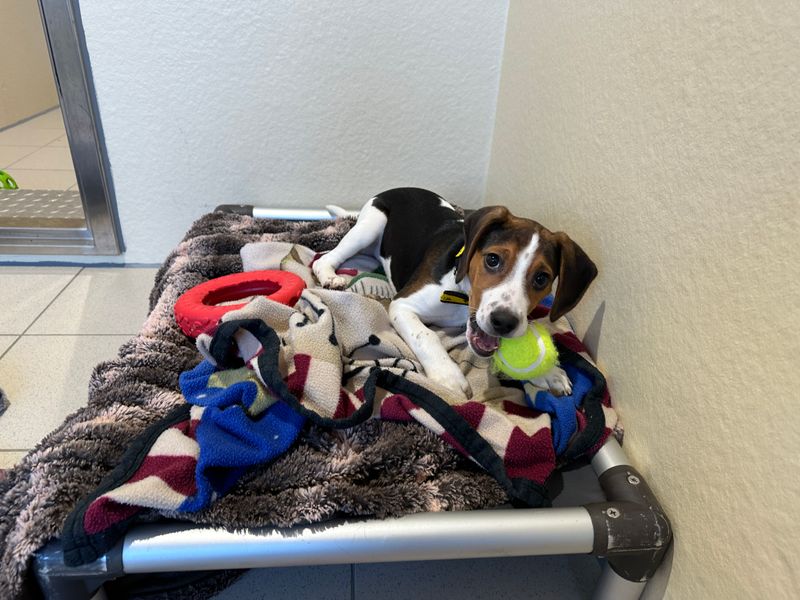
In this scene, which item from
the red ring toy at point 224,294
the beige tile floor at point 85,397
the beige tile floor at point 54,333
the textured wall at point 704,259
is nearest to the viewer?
the textured wall at point 704,259

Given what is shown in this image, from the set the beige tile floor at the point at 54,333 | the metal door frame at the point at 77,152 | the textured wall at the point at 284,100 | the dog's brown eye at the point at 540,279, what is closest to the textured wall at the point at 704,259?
the dog's brown eye at the point at 540,279

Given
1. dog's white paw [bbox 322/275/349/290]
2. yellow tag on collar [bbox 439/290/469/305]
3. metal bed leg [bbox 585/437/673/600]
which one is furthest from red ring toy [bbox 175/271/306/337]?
metal bed leg [bbox 585/437/673/600]

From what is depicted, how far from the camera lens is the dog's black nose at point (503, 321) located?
1267 mm

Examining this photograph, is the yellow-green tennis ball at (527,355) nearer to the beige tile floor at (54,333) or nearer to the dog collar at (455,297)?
the dog collar at (455,297)

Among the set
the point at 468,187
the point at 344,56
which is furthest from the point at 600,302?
the point at 344,56

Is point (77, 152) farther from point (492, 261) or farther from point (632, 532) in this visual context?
point (632, 532)

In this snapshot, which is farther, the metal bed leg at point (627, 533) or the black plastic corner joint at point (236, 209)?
the black plastic corner joint at point (236, 209)

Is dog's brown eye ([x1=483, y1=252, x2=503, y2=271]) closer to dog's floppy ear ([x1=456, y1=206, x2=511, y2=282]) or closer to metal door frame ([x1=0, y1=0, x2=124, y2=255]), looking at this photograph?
dog's floppy ear ([x1=456, y1=206, x2=511, y2=282])

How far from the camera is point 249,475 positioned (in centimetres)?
108

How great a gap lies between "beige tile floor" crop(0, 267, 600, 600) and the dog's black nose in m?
0.38

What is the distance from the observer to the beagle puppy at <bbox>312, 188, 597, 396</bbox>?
1315 millimetres

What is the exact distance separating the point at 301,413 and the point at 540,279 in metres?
0.64

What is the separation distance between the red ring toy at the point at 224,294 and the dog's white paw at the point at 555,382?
726 mm

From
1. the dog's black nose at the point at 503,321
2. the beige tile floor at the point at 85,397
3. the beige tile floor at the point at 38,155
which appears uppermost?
the dog's black nose at the point at 503,321
